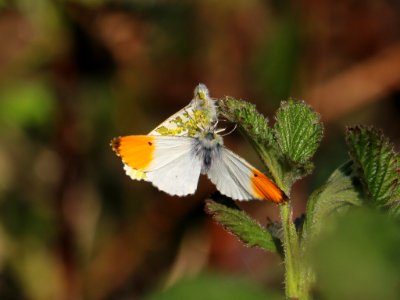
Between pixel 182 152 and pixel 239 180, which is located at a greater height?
pixel 182 152

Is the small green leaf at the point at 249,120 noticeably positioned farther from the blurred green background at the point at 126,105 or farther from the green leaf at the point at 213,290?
the blurred green background at the point at 126,105

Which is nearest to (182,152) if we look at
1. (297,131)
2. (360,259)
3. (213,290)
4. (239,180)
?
(239,180)

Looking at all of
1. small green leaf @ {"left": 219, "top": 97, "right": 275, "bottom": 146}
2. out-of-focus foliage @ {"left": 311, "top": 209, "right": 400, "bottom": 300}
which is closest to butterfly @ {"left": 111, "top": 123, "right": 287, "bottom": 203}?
small green leaf @ {"left": 219, "top": 97, "right": 275, "bottom": 146}

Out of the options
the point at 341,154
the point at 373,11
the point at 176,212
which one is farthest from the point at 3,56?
the point at 373,11

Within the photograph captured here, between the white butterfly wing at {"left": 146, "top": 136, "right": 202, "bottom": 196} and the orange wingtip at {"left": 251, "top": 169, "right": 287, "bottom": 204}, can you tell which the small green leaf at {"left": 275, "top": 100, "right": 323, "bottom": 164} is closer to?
the orange wingtip at {"left": 251, "top": 169, "right": 287, "bottom": 204}

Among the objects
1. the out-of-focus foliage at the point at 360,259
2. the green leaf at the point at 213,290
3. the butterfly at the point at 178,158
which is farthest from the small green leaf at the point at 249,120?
the out-of-focus foliage at the point at 360,259

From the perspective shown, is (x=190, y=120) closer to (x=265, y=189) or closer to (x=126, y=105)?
(x=265, y=189)

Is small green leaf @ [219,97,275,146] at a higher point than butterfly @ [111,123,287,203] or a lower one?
lower
